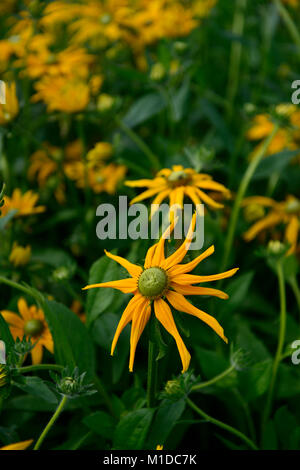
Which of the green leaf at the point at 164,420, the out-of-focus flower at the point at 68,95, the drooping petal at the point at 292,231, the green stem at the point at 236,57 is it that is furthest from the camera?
the green stem at the point at 236,57

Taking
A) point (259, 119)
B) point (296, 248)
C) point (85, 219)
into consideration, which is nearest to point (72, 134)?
point (85, 219)

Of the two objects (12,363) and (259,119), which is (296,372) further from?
(259,119)

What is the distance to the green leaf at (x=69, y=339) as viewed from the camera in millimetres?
708

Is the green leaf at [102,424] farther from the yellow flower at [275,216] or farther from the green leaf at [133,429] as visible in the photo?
the yellow flower at [275,216]

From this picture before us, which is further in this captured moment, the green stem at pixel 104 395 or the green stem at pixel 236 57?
the green stem at pixel 236 57

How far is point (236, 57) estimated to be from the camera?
1545mm

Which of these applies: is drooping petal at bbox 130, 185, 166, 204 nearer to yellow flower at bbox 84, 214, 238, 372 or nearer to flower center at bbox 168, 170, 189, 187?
flower center at bbox 168, 170, 189, 187

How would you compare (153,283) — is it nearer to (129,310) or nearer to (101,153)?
(129,310)

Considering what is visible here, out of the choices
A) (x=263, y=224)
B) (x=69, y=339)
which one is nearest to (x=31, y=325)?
(x=69, y=339)

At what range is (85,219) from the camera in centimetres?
111

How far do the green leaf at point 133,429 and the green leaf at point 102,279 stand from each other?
0.54 ft

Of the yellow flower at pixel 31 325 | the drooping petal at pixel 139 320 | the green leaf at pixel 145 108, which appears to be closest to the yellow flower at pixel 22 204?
the yellow flower at pixel 31 325

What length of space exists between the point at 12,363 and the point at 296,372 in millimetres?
498

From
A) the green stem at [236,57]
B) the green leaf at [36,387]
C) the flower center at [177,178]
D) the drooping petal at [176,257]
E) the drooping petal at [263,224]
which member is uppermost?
the green stem at [236,57]
